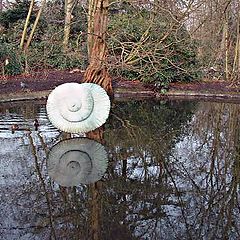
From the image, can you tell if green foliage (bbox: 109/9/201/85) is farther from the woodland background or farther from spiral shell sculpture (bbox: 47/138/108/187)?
spiral shell sculpture (bbox: 47/138/108/187)

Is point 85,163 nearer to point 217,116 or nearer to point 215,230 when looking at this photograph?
point 215,230

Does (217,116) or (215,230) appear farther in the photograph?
(217,116)

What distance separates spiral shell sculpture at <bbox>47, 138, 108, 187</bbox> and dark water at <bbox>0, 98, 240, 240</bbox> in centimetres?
12

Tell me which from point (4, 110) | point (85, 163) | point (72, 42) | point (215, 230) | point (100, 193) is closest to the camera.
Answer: point (215, 230)

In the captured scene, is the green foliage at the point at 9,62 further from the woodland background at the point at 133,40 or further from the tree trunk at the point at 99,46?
the tree trunk at the point at 99,46

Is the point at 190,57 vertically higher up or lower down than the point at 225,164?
higher up

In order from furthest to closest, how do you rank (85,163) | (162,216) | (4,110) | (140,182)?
(4,110)
(85,163)
(140,182)
(162,216)

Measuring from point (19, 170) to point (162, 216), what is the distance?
2.73 m

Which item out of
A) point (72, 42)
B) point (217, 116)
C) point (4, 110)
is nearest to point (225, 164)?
point (217, 116)

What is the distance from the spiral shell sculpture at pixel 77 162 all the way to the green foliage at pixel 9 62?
9.07 meters

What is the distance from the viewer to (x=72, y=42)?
21.9 metres

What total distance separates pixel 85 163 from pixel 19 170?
3.55 feet

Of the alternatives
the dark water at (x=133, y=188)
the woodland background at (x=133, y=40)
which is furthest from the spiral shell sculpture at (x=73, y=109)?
the woodland background at (x=133, y=40)

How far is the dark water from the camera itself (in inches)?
194
